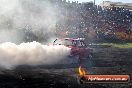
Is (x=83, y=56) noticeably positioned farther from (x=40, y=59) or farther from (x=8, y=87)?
(x=8, y=87)

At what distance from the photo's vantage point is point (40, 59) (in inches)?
601

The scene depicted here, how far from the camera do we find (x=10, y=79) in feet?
33.7

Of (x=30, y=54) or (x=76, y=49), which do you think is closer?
(x=30, y=54)

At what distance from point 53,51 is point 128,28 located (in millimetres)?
29216

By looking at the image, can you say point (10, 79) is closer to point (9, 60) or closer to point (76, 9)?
point (9, 60)

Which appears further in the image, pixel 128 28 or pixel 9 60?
pixel 128 28

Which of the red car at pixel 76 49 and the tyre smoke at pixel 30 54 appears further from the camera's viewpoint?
the red car at pixel 76 49

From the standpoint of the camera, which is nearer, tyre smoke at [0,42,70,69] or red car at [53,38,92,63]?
tyre smoke at [0,42,70,69]

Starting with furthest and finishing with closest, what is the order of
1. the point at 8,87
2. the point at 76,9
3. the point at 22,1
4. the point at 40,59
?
1. the point at 76,9
2. the point at 22,1
3. the point at 40,59
4. the point at 8,87

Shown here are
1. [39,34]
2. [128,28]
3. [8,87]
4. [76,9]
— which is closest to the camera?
[8,87]

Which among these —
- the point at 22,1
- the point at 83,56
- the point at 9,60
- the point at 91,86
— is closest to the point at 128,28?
the point at 22,1

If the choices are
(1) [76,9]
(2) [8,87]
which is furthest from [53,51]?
(1) [76,9]

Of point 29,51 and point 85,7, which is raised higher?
point 85,7

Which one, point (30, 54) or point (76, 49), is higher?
point (76, 49)
